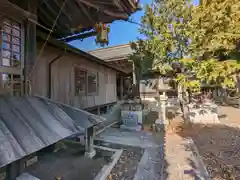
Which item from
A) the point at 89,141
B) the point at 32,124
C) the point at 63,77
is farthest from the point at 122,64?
the point at 32,124

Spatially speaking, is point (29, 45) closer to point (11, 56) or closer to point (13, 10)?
point (11, 56)

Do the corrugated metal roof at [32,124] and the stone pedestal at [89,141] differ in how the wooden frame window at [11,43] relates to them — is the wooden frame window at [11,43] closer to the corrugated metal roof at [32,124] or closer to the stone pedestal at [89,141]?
the corrugated metal roof at [32,124]

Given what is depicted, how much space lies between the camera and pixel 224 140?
591 cm

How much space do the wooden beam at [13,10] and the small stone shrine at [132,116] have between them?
554cm

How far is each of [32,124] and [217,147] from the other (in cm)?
568

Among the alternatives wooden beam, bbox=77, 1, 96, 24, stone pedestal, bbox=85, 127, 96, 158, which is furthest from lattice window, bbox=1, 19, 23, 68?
stone pedestal, bbox=85, 127, 96, 158

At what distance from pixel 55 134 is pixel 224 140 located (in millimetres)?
6179

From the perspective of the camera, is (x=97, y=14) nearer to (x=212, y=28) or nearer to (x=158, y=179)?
(x=158, y=179)

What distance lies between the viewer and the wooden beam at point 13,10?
3.11 meters

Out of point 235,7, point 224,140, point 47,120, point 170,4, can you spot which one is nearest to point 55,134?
point 47,120

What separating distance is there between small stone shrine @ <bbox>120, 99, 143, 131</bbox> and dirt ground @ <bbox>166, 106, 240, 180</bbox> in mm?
1487

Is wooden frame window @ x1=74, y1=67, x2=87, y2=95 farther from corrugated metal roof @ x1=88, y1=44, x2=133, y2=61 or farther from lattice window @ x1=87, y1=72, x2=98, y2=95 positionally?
corrugated metal roof @ x1=88, y1=44, x2=133, y2=61

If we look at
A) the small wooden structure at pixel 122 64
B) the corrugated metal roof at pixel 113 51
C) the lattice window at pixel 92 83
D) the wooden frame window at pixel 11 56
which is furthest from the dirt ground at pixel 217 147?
the corrugated metal roof at pixel 113 51

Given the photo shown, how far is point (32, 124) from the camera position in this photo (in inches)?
111
